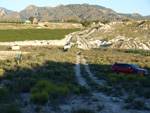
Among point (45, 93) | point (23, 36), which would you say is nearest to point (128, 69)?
point (45, 93)

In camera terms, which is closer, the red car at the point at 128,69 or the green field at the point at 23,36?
the red car at the point at 128,69

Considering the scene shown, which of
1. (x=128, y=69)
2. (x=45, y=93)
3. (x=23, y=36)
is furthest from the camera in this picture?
(x=23, y=36)

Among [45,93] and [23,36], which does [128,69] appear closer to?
[45,93]

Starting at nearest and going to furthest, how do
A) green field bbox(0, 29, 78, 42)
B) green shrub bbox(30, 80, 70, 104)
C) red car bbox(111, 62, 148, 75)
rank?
green shrub bbox(30, 80, 70, 104), red car bbox(111, 62, 148, 75), green field bbox(0, 29, 78, 42)

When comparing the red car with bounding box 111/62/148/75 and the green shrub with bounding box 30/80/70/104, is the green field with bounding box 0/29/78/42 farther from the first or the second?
the green shrub with bounding box 30/80/70/104

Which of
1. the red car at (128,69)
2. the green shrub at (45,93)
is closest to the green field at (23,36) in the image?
the red car at (128,69)

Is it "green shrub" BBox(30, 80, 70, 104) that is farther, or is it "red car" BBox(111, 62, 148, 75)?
"red car" BBox(111, 62, 148, 75)

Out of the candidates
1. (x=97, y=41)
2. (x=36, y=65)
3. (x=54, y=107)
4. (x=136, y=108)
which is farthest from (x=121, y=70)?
(x=97, y=41)

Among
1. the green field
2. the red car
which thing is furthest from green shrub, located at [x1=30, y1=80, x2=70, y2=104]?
the green field

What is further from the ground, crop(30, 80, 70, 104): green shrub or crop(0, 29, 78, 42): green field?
crop(0, 29, 78, 42): green field

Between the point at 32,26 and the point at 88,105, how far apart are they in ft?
358

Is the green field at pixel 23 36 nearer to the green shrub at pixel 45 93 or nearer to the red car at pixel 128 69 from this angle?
the red car at pixel 128 69

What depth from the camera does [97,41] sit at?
7350 centimetres

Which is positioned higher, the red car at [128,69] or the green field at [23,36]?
the green field at [23,36]
